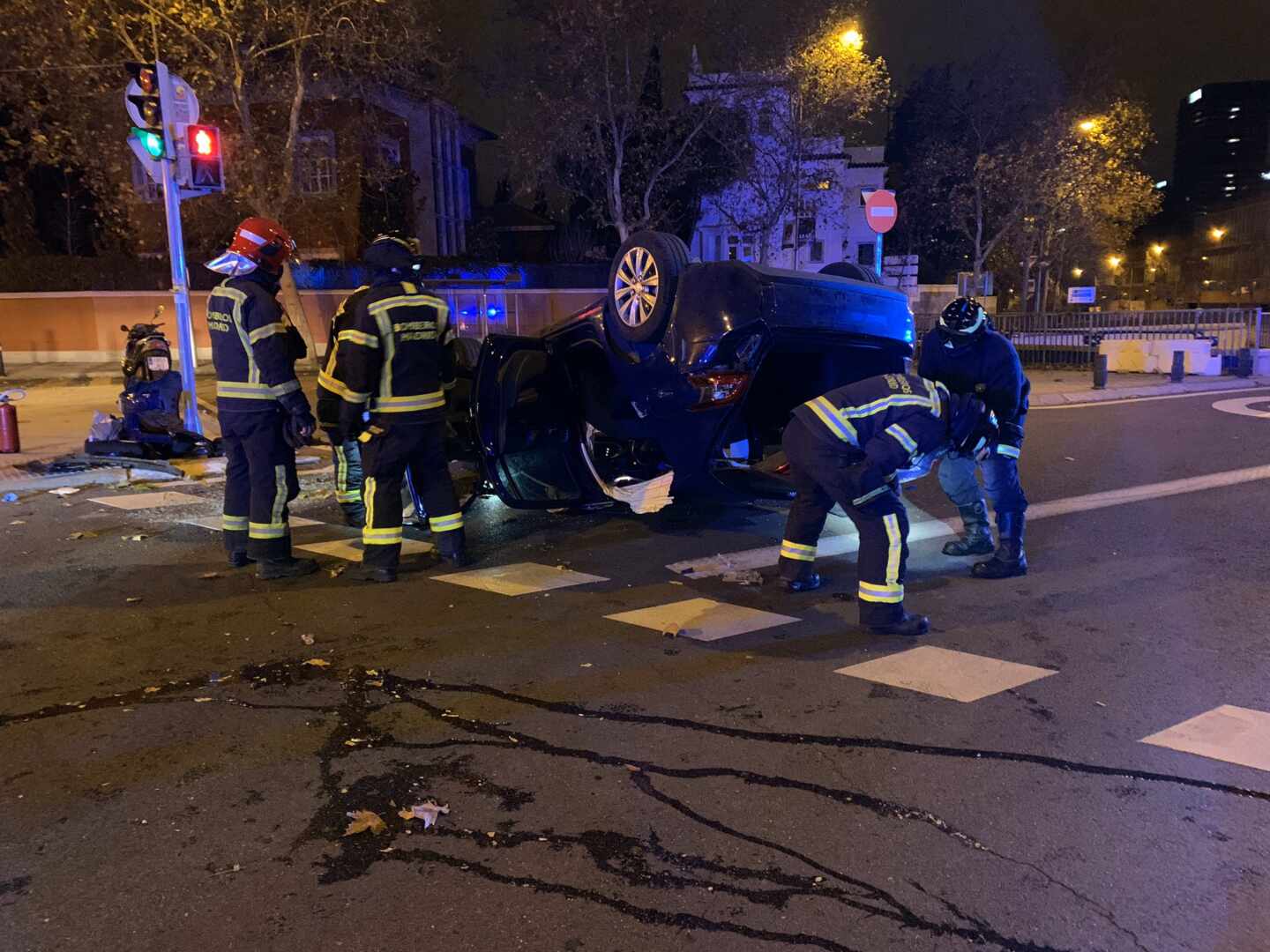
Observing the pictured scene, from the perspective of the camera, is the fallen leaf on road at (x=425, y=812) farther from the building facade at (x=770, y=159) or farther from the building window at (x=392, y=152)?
the building window at (x=392, y=152)

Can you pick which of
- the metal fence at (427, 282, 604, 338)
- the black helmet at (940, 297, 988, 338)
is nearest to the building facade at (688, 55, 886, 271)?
the metal fence at (427, 282, 604, 338)

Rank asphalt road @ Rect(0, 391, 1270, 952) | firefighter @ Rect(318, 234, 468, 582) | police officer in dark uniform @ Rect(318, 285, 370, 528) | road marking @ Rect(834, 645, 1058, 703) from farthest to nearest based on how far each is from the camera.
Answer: police officer in dark uniform @ Rect(318, 285, 370, 528) < firefighter @ Rect(318, 234, 468, 582) < road marking @ Rect(834, 645, 1058, 703) < asphalt road @ Rect(0, 391, 1270, 952)

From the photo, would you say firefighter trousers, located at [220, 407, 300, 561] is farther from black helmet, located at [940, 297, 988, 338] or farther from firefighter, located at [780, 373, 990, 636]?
black helmet, located at [940, 297, 988, 338]

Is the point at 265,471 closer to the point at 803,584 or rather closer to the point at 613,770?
the point at 803,584

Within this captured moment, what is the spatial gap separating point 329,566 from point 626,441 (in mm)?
2147

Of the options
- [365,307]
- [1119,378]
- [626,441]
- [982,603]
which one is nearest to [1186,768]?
[982,603]

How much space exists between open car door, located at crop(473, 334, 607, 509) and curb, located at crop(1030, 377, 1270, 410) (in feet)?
32.4

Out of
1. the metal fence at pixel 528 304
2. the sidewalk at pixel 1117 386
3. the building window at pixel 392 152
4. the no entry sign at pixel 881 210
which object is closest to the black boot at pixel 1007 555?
the no entry sign at pixel 881 210

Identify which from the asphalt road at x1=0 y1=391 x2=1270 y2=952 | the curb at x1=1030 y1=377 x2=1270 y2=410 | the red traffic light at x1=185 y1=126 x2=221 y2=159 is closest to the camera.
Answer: the asphalt road at x1=0 y1=391 x2=1270 y2=952

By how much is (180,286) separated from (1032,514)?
842 centimetres

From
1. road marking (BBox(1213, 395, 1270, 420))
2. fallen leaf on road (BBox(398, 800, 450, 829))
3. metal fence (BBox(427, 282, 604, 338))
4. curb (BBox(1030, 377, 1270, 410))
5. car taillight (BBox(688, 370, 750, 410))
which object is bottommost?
fallen leaf on road (BBox(398, 800, 450, 829))

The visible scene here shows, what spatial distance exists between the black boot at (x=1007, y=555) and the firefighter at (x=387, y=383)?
11.2 ft

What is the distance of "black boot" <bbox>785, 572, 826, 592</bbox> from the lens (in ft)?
17.8

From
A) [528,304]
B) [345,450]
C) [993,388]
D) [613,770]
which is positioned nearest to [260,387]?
[345,450]
